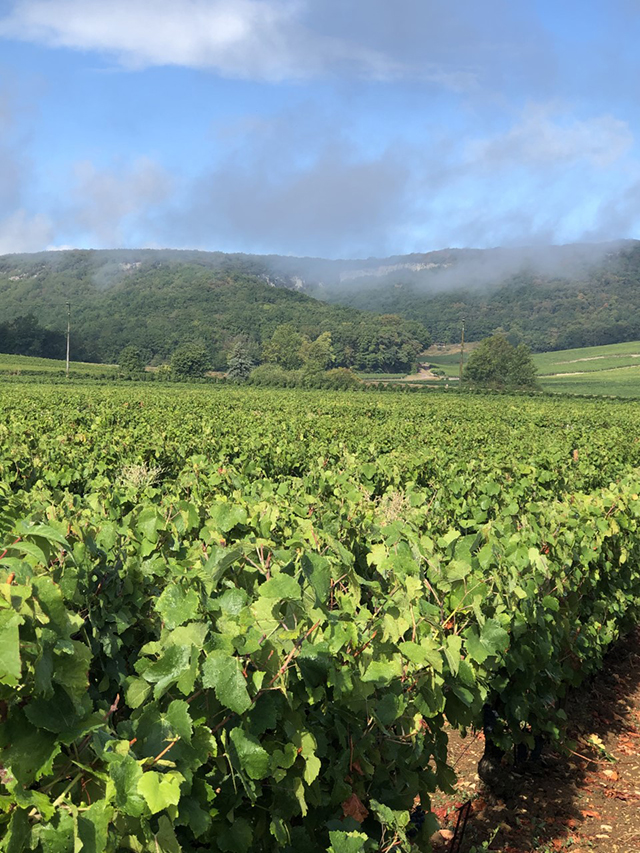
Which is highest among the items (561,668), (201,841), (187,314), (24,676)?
(187,314)

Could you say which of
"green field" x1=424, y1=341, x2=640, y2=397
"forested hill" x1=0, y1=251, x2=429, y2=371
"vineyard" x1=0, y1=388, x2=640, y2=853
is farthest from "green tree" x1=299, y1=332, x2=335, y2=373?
"vineyard" x1=0, y1=388, x2=640, y2=853

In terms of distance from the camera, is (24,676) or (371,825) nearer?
(24,676)

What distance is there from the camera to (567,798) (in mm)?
5066

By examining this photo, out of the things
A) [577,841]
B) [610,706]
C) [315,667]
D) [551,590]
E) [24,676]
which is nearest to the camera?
[24,676]

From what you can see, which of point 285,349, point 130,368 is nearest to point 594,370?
point 285,349

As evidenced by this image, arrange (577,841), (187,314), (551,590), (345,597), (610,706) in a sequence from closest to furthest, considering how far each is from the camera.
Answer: (345,597) → (577,841) → (551,590) → (610,706) → (187,314)

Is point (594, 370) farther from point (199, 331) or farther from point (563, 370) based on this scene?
point (199, 331)

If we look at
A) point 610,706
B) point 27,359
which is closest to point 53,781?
point 610,706

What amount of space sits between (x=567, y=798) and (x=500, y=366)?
321 feet

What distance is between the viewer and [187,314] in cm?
18975

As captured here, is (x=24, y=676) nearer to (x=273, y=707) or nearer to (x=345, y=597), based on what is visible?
(x=273, y=707)

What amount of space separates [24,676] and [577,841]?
4110 millimetres

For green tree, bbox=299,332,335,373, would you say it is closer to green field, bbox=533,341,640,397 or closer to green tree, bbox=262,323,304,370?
green tree, bbox=262,323,304,370

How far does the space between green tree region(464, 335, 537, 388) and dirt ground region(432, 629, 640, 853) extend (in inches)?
3551
